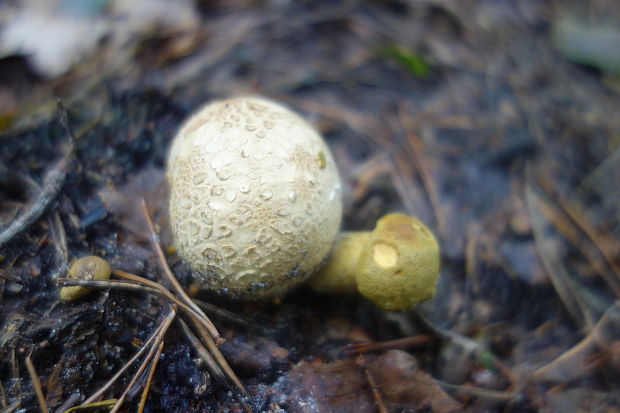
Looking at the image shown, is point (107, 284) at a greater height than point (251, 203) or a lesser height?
lesser

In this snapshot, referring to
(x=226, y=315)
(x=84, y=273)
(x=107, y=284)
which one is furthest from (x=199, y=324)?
(x=84, y=273)

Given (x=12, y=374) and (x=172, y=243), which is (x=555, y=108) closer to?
(x=172, y=243)

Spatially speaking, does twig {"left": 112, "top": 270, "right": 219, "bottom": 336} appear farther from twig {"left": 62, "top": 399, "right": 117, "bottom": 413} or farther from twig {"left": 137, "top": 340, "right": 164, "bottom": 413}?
twig {"left": 62, "top": 399, "right": 117, "bottom": 413}

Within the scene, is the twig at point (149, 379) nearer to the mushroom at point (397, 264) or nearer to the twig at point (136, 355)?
the twig at point (136, 355)

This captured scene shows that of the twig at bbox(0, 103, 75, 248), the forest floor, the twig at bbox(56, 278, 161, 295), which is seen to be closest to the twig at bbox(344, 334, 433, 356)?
the forest floor

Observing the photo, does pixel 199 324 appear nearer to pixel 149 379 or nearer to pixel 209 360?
pixel 209 360

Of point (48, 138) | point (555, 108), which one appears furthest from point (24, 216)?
point (555, 108)
